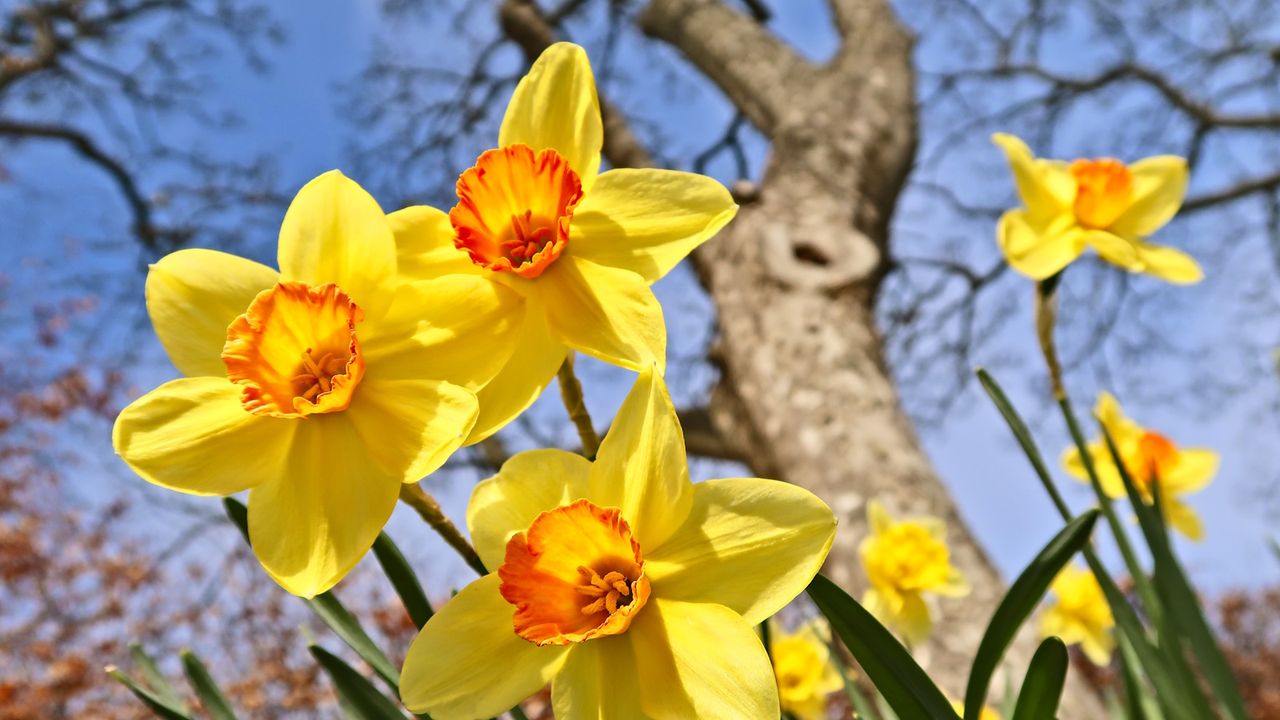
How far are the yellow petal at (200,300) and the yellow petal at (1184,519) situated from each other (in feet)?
3.64

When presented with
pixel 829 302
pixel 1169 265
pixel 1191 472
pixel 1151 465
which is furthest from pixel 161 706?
pixel 829 302

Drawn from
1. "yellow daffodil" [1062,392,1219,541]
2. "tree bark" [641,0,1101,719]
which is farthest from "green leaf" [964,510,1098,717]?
"tree bark" [641,0,1101,719]

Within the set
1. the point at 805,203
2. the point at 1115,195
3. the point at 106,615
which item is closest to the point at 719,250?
the point at 805,203

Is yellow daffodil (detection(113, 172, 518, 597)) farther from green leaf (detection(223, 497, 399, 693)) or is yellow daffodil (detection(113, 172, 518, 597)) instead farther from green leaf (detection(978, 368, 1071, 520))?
green leaf (detection(978, 368, 1071, 520))

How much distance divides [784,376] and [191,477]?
2386 millimetres

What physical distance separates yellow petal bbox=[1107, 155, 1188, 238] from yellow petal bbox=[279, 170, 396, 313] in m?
0.72

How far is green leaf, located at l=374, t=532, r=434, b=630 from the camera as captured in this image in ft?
1.59

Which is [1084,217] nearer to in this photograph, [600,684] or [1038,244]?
[1038,244]

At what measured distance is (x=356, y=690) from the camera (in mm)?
533

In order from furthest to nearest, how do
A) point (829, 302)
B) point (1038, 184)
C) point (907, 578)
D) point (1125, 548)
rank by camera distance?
1. point (829, 302)
2. point (907, 578)
3. point (1038, 184)
4. point (1125, 548)

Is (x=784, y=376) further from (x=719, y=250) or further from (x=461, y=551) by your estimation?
(x=461, y=551)

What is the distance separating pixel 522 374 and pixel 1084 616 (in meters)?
1.02

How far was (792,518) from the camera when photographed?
40 centimetres

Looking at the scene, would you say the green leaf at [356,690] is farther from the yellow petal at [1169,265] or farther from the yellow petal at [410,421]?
the yellow petal at [1169,265]
